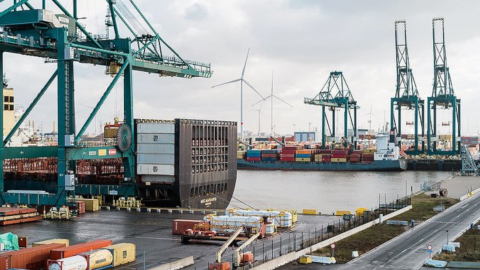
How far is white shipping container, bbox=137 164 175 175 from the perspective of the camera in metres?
55.9

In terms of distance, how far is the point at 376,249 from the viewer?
37.2m

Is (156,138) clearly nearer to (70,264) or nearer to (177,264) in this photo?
(177,264)

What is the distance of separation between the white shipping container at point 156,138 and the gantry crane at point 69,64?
1029mm

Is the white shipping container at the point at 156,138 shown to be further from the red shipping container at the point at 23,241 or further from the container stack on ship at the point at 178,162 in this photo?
the red shipping container at the point at 23,241

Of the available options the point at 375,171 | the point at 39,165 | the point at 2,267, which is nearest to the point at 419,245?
the point at 2,267

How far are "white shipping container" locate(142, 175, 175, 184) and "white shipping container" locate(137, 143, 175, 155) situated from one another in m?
2.28

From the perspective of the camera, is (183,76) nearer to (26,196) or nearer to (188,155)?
(188,155)

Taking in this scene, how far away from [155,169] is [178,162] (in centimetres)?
285

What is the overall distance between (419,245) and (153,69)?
36521 millimetres

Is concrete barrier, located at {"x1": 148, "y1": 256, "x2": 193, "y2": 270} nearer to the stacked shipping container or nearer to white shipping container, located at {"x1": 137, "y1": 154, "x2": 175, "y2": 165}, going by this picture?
the stacked shipping container

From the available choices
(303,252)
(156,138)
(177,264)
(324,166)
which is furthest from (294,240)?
(324,166)

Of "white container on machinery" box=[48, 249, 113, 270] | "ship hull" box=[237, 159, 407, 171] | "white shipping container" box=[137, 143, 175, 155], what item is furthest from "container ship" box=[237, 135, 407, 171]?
"white container on machinery" box=[48, 249, 113, 270]

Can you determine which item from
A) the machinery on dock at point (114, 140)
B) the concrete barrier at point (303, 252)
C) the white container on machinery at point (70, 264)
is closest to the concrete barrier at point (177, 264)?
the white container on machinery at point (70, 264)

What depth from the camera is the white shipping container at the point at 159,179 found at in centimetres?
5602
